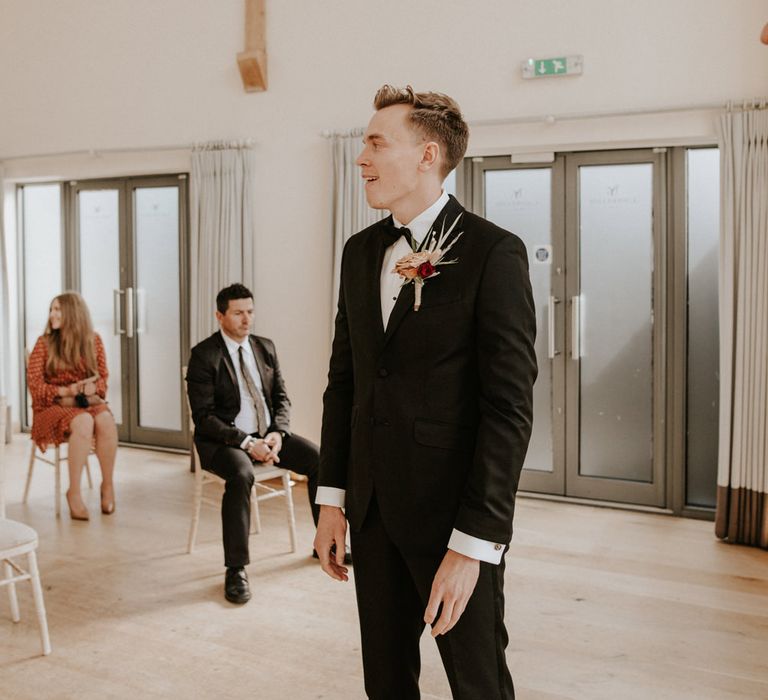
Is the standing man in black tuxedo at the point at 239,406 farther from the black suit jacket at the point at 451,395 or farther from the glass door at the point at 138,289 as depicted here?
the glass door at the point at 138,289

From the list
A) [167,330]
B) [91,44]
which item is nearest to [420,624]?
[167,330]

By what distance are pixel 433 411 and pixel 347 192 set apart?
407 centimetres

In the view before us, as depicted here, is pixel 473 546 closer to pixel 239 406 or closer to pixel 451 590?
pixel 451 590

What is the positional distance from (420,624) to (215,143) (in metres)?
4.86

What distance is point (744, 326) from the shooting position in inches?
172

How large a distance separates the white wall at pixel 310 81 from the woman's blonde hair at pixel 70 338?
52.8 inches

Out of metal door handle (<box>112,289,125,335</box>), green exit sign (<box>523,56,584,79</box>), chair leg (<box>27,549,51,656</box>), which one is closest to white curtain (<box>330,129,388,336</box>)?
green exit sign (<box>523,56,584,79</box>)

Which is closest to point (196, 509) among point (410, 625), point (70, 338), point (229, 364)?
point (229, 364)

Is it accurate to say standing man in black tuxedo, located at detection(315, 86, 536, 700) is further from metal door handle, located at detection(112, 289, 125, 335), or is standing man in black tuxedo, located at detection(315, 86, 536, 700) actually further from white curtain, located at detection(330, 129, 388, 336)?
metal door handle, located at detection(112, 289, 125, 335)

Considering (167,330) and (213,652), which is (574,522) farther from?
(167,330)

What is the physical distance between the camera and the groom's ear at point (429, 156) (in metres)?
1.54

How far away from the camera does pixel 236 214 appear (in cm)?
586

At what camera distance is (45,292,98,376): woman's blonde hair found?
485cm

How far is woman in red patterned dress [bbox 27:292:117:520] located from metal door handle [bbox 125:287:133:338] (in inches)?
70.0
